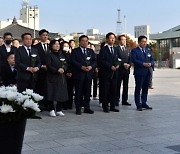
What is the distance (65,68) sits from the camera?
8492mm

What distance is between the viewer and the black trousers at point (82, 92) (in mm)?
8695

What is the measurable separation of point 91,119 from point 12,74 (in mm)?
2063

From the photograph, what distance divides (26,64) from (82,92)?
1630 millimetres

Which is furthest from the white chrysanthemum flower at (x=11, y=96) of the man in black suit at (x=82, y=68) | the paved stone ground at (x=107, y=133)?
the man in black suit at (x=82, y=68)

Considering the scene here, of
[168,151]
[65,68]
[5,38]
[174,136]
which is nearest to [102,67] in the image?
[65,68]

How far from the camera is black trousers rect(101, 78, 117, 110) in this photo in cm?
900

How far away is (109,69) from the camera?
8.96m

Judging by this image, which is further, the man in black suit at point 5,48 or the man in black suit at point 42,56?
the man in black suit at point 42,56

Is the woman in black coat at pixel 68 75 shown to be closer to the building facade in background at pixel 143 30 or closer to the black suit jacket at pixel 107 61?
the black suit jacket at pixel 107 61

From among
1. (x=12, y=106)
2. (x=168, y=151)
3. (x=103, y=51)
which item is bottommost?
(x=168, y=151)

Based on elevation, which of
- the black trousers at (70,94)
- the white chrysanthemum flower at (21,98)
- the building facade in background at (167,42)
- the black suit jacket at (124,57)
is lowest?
the black trousers at (70,94)

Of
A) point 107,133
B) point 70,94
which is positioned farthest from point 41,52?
point 107,133

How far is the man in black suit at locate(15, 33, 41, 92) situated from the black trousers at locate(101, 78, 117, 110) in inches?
70.3

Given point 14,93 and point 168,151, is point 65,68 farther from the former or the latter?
point 14,93
